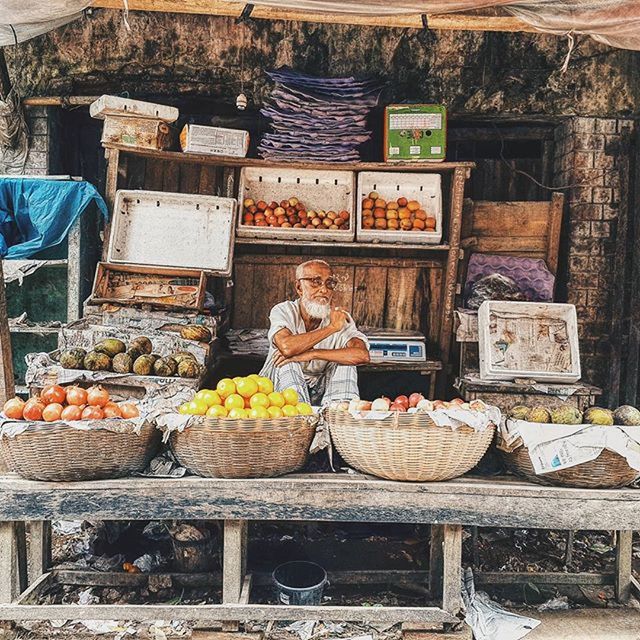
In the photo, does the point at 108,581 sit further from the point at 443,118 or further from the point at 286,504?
the point at 443,118

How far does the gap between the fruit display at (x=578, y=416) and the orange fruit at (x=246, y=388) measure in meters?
1.32

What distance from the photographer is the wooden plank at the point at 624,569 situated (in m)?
3.36

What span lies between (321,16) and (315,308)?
6.00ft

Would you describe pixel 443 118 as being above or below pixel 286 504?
above

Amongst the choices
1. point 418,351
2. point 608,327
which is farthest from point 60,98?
point 608,327

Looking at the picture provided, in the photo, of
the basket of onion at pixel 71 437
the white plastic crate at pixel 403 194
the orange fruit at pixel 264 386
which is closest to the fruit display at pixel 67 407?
the basket of onion at pixel 71 437

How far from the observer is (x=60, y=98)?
516 centimetres

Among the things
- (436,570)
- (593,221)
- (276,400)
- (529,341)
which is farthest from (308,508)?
(593,221)

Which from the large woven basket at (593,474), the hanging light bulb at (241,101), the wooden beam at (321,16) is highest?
the wooden beam at (321,16)

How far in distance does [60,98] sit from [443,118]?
314 centimetres

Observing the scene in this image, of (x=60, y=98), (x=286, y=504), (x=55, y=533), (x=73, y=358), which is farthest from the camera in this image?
(x=60, y=98)

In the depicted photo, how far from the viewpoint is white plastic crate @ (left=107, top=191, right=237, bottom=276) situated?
5086 millimetres

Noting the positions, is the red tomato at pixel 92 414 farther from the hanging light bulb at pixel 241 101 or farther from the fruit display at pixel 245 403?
the hanging light bulb at pixel 241 101

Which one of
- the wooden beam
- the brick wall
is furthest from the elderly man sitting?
the brick wall
